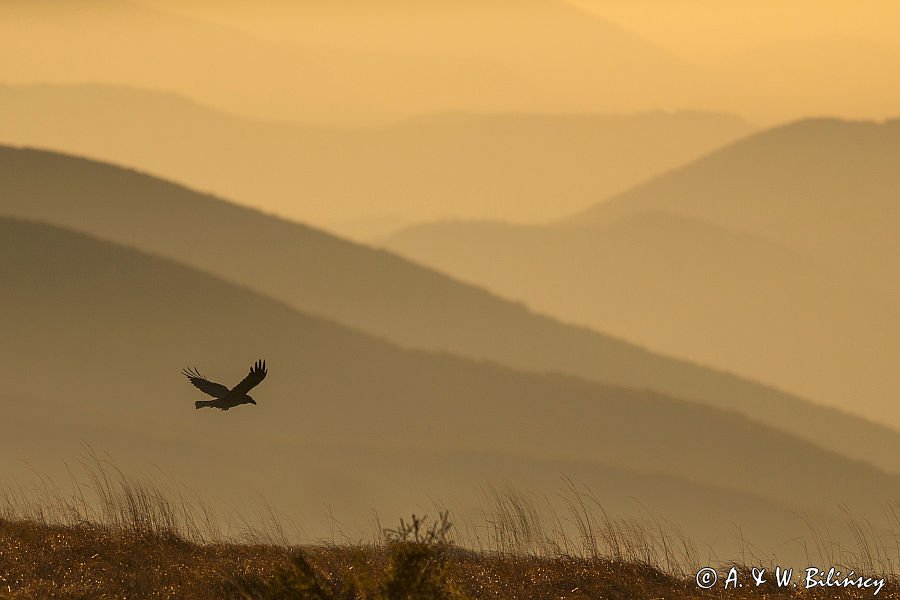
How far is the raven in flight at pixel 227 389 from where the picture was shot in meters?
14.1

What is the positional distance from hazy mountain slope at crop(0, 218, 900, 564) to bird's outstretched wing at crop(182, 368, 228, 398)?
6826 centimetres

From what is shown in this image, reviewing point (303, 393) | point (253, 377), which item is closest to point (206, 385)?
point (253, 377)

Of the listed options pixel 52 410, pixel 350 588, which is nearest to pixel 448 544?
pixel 350 588

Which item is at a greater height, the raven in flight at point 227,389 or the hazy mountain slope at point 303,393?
the raven in flight at point 227,389

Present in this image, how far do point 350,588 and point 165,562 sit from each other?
4.96m

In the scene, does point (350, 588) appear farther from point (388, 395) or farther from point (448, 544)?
point (388, 395)

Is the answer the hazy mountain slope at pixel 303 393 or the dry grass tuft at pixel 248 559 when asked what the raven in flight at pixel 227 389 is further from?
the hazy mountain slope at pixel 303 393

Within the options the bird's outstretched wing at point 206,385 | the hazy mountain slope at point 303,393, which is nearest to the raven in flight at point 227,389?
the bird's outstretched wing at point 206,385

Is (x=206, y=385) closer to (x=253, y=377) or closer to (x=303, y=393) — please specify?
(x=253, y=377)

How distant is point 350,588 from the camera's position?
9.83 metres

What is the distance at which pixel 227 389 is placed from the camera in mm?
14195

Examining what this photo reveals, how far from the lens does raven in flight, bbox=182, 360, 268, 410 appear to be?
14.1 m

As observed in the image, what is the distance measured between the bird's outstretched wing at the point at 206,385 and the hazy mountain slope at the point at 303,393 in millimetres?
68264

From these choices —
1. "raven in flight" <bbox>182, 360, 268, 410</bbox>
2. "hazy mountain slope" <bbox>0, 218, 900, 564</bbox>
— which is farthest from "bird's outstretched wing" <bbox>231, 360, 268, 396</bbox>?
"hazy mountain slope" <bbox>0, 218, 900, 564</bbox>
